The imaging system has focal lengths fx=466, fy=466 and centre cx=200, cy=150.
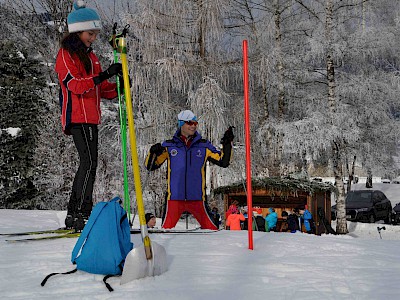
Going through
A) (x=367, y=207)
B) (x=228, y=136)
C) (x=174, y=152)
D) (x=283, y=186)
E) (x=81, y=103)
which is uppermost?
(x=81, y=103)

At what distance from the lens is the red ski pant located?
5.30 meters

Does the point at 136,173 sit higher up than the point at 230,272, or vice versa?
the point at 136,173

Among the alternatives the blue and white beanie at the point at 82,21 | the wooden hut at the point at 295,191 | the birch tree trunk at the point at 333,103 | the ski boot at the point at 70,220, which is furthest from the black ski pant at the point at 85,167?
the birch tree trunk at the point at 333,103

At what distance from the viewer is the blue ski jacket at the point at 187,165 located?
5.29m

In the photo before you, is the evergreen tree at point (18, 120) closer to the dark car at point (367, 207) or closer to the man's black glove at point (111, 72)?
the dark car at point (367, 207)

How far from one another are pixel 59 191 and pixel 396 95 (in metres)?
14.0

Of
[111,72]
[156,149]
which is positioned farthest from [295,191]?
[111,72]

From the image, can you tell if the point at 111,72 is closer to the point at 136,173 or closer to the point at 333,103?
the point at 136,173

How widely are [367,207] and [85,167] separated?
1732 cm

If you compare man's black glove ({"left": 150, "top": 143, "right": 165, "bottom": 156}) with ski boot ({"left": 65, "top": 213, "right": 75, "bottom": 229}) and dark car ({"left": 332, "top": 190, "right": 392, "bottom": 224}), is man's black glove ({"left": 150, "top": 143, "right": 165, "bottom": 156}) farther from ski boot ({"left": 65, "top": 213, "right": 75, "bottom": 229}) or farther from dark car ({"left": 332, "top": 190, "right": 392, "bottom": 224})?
dark car ({"left": 332, "top": 190, "right": 392, "bottom": 224})

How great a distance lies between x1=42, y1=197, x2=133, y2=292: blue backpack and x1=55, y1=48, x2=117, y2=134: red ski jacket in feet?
4.39

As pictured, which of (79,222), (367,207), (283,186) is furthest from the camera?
(367,207)

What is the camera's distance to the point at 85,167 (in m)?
3.93

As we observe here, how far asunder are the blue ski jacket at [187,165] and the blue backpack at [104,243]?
2.54m
